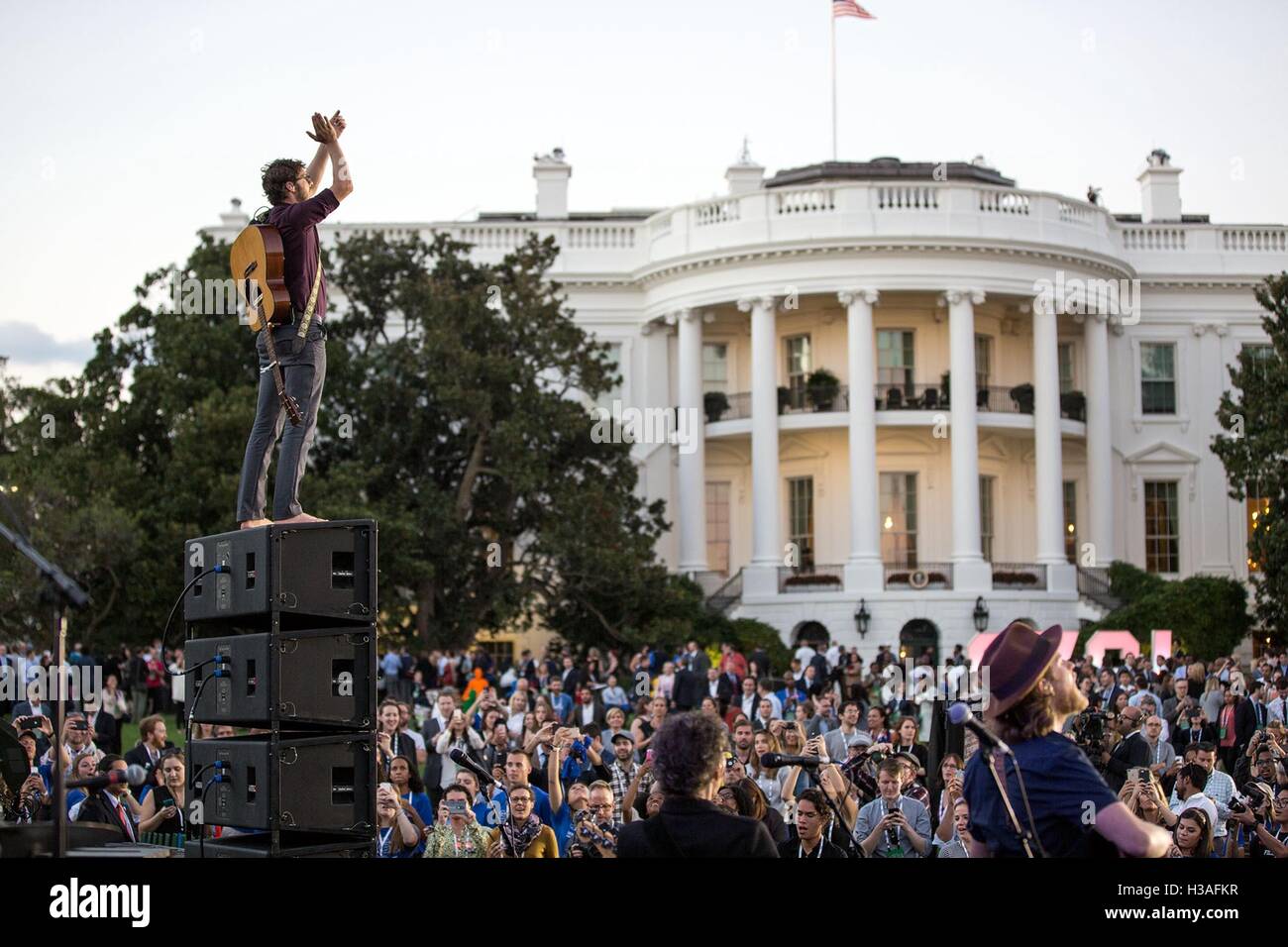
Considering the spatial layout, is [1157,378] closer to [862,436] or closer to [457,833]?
[862,436]

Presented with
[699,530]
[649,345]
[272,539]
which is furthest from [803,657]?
[272,539]

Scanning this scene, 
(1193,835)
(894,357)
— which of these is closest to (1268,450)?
(894,357)

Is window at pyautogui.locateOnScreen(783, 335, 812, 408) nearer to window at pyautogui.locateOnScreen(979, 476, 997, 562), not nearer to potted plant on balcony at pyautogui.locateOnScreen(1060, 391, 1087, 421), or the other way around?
window at pyautogui.locateOnScreen(979, 476, 997, 562)

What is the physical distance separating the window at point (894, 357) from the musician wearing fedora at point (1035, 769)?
4097 centimetres

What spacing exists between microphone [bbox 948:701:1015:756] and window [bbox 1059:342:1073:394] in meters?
43.8

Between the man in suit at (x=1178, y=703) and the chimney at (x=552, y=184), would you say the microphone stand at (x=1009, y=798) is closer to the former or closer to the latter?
the man in suit at (x=1178, y=703)

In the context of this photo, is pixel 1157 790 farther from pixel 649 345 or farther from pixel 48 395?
pixel 649 345

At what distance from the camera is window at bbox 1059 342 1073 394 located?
48.2 metres

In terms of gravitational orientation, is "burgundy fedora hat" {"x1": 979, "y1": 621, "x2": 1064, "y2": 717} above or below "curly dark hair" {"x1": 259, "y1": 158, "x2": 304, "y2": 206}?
below

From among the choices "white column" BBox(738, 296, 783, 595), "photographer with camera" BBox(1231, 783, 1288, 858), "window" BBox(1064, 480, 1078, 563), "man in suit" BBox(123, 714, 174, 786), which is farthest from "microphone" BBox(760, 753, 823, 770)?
"window" BBox(1064, 480, 1078, 563)

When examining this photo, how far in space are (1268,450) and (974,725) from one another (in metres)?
34.5

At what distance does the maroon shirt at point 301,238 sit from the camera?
8336 mm

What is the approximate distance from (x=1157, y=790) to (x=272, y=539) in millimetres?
5897
